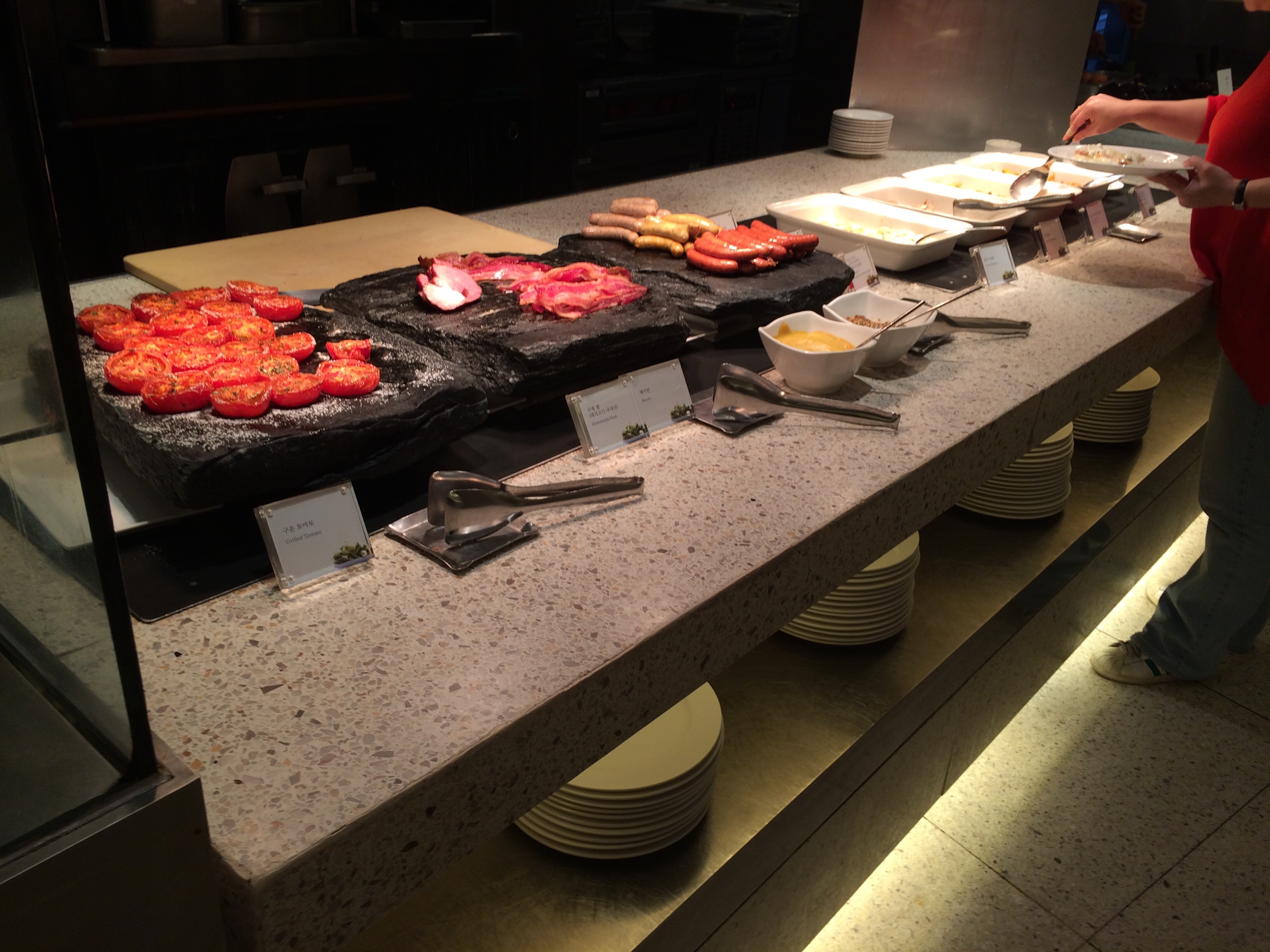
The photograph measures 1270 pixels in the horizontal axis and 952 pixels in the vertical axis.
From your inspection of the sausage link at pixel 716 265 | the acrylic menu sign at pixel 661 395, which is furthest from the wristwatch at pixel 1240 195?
the acrylic menu sign at pixel 661 395

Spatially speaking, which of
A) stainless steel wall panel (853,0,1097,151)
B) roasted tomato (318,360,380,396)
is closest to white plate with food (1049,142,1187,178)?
stainless steel wall panel (853,0,1097,151)

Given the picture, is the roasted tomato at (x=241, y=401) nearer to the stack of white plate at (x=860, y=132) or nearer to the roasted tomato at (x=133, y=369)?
the roasted tomato at (x=133, y=369)

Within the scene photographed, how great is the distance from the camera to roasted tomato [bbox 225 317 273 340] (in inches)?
46.6

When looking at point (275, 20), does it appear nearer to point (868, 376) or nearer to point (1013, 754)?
point (868, 376)

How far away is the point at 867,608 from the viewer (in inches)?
61.8

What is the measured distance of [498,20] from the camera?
3.76 m

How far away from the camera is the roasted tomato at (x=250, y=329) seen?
3.88 feet

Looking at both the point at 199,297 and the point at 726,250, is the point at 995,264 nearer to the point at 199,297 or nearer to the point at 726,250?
the point at 726,250

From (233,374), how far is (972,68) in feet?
9.03

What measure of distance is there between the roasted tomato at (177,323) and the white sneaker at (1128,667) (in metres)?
2.19

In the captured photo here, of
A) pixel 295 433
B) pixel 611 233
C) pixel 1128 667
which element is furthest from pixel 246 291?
pixel 1128 667

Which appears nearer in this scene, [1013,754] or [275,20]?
[1013,754]

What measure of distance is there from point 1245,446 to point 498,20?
2.97 m

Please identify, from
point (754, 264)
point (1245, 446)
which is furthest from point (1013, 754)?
point (754, 264)
